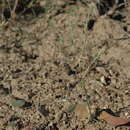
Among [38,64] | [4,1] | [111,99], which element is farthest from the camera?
[4,1]

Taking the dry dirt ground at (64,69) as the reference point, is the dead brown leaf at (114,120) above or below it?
below

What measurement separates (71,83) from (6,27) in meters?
0.72

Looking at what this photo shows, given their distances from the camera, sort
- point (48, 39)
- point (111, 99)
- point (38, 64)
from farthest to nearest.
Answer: point (48, 39) → point (38, 64) → point (111, 99)

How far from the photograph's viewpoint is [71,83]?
2.06 metres

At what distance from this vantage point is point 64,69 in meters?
2.15

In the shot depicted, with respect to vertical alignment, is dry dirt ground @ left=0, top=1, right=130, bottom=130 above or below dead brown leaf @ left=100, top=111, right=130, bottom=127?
above

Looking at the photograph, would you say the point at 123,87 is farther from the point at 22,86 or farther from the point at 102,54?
the point at 22,86

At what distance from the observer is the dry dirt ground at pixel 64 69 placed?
6.17 ft

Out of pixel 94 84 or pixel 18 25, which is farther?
pixel 18 25

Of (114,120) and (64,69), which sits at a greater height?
(64,69)

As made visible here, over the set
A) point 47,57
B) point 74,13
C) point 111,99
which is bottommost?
point 111,99

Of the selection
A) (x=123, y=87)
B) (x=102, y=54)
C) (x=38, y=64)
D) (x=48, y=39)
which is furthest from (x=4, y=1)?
(x=123, y=87)

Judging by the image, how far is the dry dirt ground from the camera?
188 cm

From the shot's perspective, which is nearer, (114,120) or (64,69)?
(114,120)
